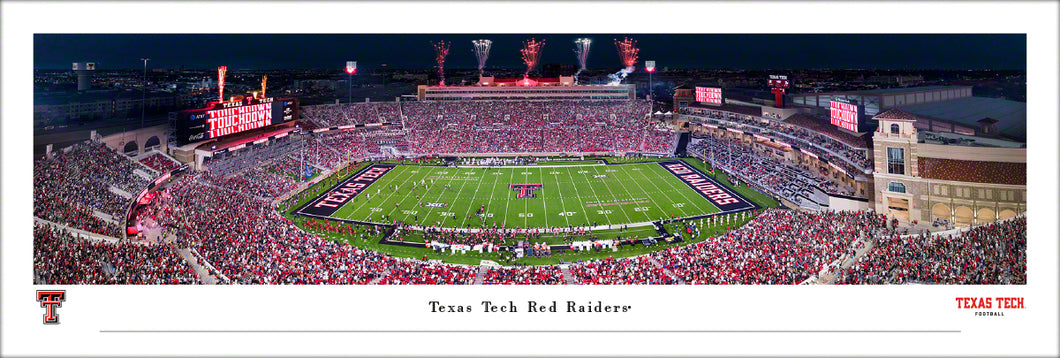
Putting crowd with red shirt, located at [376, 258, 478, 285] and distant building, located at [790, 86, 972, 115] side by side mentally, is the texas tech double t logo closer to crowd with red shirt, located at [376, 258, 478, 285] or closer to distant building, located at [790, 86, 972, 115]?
crowd with red shirt, located at [376, 258, 478, 285]

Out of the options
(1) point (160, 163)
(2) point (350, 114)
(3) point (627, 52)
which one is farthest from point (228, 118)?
(3) point (627, 52)

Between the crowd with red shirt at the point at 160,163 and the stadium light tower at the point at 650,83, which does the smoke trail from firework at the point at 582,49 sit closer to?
the stadium light tower at the point at 650,83

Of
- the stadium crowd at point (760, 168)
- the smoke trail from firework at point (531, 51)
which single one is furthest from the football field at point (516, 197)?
the smoke trail from firework at point (531, 51)

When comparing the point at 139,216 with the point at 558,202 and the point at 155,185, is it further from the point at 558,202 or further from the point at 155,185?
the point at 558,202

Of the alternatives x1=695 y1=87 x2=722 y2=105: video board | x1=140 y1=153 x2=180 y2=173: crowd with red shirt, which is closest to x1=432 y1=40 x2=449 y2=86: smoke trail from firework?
x1=140 y1=153 x2=180 y2=173: crowd with red shirt

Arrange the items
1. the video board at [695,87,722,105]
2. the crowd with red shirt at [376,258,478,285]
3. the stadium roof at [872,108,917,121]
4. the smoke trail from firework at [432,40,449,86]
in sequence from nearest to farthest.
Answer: the crowd with red shirt at [376,258,478,285] < the stadium roof at [872,108,917,121] < the smoke trail from firework at [432,40,449,86] < the video board at [695,87,722,105]

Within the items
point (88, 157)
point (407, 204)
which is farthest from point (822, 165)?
point (88, 157)
